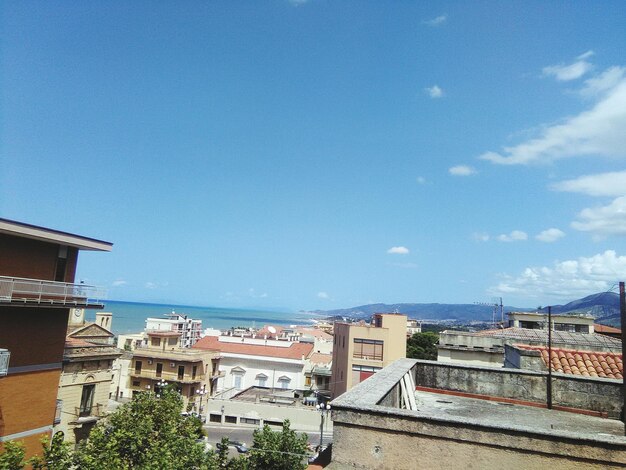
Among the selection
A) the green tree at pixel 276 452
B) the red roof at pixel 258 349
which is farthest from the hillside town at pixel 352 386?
the green tree at pixel 276 452

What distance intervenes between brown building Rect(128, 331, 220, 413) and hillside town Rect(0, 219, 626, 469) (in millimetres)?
156

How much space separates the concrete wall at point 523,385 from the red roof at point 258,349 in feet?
166

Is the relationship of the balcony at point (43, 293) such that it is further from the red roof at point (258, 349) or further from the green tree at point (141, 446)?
the red roof at point (258, 349)

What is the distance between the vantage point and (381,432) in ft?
14.8

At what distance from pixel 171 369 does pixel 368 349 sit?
75.2 feet

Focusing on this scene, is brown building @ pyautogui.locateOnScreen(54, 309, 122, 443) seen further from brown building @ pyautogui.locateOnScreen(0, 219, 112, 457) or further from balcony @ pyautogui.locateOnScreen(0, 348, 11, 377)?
balcony @ pyautogui.locateOnScreen(0, 348, 11, 377)

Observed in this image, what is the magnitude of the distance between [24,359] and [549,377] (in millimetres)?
20149

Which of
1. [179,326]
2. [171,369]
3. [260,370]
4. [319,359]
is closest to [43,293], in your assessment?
[171,369]

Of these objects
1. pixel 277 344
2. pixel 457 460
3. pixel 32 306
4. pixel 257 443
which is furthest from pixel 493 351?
pixel 277 344

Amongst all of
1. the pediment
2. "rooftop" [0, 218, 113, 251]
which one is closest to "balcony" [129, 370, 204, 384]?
the pediment

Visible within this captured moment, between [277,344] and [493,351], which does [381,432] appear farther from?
[277,344]

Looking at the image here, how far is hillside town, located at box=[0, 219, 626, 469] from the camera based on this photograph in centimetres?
441

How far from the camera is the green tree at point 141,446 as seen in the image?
33.5ft

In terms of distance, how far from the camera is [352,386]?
27141 millimetres
